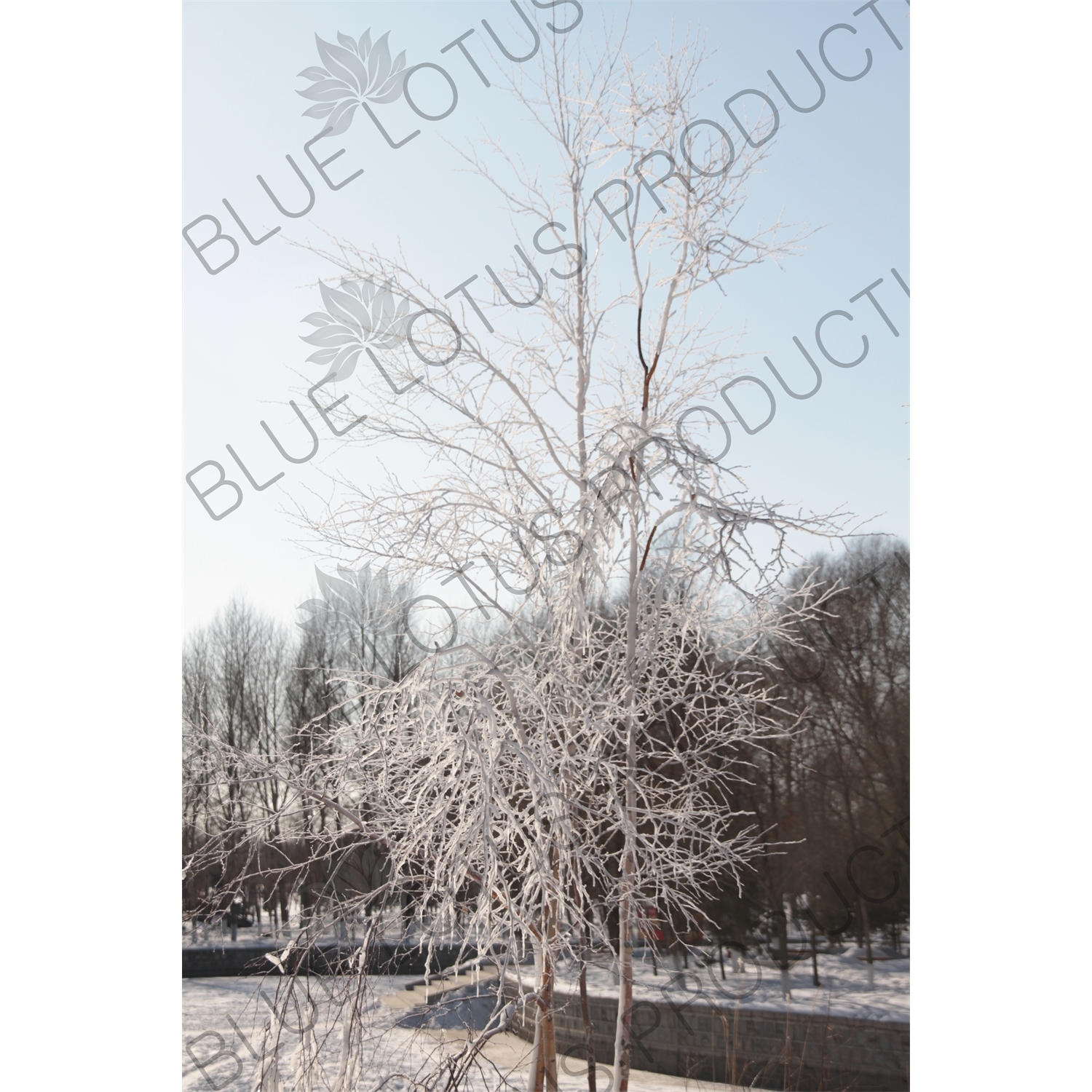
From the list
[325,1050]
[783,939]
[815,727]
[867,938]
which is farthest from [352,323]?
[867,938]

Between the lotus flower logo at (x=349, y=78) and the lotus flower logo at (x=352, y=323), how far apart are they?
2.15ft

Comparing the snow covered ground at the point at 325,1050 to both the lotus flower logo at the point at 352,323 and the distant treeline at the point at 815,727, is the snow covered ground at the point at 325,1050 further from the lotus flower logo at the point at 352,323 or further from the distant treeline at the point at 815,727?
the lotus flower logo at the point at 352,323

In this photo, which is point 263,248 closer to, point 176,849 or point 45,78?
point 45,78

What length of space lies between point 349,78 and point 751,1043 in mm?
4711

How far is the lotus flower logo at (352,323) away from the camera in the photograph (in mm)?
2811

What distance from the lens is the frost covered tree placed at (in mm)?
2586

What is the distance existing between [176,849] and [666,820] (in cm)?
152

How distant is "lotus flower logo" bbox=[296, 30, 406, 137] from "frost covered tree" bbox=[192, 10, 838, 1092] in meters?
0.38

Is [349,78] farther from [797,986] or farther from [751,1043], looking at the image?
[797,986]

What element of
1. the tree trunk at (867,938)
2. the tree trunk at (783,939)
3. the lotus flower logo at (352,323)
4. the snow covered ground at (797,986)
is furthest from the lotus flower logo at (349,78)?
the tree trunk at (867,938)

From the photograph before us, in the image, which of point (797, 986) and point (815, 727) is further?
point (815, 727)

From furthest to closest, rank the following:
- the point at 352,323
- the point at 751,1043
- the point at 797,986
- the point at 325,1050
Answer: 1. the point at 797,986
2. the point at 751,1043
3. the point at 352,323
4. the point at 325,1050

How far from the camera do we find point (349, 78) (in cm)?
296
